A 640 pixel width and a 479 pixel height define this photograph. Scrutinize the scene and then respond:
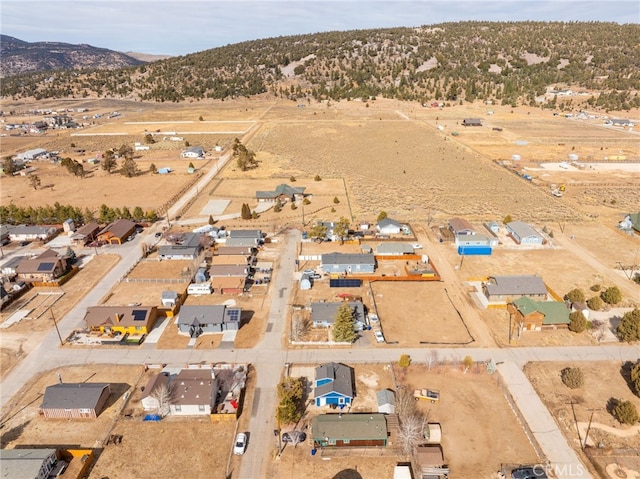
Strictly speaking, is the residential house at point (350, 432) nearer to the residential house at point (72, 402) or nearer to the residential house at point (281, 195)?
the residential house at point (72, 402)

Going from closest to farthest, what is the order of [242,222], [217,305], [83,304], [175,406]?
[175,406], [217,305], [83,304], [242,222]

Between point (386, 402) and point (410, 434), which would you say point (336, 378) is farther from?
point (410, 434)

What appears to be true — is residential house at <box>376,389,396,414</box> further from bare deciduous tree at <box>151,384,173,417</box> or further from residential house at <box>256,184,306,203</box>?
residential house at <box>256,184,306,203</box>

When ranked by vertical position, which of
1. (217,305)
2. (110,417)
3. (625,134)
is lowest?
(110,417)

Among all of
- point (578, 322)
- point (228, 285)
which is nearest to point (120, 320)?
point (228, 285)

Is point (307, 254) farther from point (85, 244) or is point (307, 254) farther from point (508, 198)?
point (508, 198)

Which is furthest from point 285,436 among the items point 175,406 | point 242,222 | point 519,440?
point 242,222
